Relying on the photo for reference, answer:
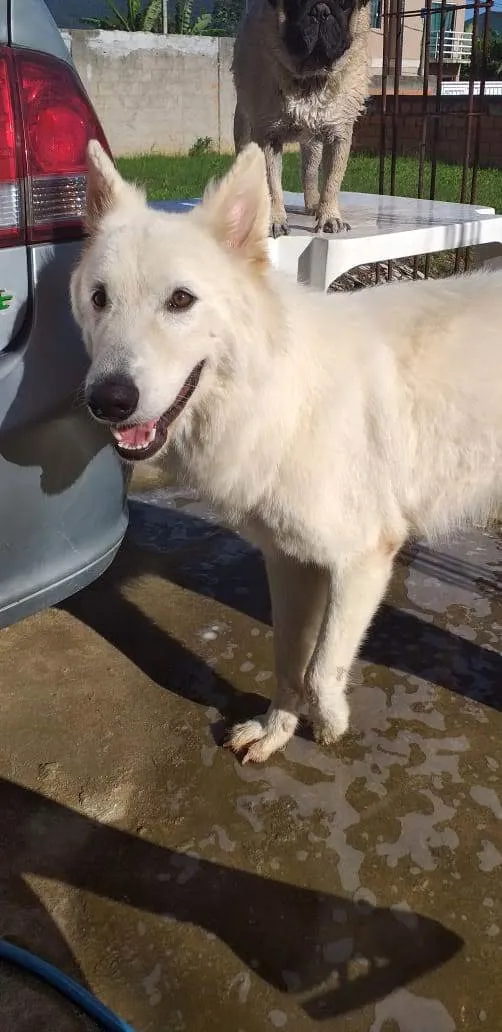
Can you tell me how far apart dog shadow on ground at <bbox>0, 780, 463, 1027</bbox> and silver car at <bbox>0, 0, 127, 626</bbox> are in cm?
66

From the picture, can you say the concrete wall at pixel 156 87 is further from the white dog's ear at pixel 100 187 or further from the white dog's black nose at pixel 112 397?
the white dog's black nose at pixel 112 397

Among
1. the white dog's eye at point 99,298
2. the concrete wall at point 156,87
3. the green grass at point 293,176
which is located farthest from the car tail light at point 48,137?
the concrete wall at point 156,87

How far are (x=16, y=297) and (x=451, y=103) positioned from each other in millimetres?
18005

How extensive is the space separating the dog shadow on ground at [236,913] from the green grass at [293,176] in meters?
8.70

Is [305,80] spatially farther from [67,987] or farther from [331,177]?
[67,987]

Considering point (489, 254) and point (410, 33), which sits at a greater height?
point (410, 33)

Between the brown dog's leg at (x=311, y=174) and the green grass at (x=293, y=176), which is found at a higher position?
the green grass at (x=293, y=176)

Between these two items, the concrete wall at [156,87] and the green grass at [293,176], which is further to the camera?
the concrete wall at [156,87]

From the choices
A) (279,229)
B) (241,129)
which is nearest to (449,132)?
(241,129)

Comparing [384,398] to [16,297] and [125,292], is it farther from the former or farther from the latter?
[16,297]

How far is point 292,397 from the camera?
7.07ft

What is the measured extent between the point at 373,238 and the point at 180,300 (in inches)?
80.7

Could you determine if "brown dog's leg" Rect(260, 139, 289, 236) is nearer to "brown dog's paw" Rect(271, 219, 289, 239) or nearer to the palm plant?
"brown dog's paw" Rect(271, 219, 289, 239)

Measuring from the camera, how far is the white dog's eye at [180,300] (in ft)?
6.32
